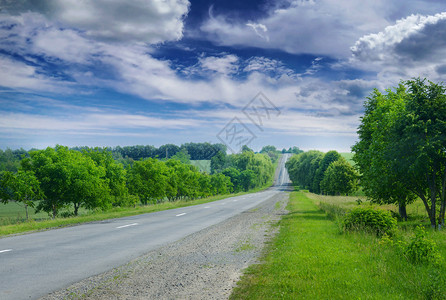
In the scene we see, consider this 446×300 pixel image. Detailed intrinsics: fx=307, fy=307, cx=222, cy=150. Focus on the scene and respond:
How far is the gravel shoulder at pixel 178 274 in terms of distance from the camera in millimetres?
5984

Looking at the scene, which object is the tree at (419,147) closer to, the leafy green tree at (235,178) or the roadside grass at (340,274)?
the roadside grass at (340,274)

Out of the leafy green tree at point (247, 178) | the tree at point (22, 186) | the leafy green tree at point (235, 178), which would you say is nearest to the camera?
the tree at point (22, 186)

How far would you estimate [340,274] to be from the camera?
681 cm

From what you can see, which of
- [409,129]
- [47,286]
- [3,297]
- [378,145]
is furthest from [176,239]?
[378,145]

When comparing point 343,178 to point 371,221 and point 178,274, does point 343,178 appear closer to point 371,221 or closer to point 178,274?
point 371,221

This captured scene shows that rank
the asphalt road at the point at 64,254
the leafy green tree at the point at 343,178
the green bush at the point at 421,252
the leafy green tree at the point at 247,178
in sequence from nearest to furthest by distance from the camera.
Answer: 1. the asphalt road at the point at 64,254
2. the green bush at the point at 421,252
3. the leafy green tree at the point at 343,178
4. the leafy green tree at the point at 247,178

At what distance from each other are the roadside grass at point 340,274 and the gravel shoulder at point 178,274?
522 mm

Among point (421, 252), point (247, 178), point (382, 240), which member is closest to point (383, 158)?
point (382, 240)

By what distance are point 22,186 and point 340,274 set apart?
28.5m

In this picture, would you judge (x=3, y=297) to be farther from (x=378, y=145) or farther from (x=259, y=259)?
(x=378, y=145)

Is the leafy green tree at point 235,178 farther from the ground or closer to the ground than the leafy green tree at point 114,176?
closer to the ground

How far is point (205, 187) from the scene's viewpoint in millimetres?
68875

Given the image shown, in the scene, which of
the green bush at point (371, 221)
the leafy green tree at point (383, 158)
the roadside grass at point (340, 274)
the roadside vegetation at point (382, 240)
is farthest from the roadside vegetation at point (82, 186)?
the leafy green tree at point (383, 158)

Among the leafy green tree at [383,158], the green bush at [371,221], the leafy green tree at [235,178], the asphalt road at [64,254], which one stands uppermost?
the leafy green tree at [383,158]
